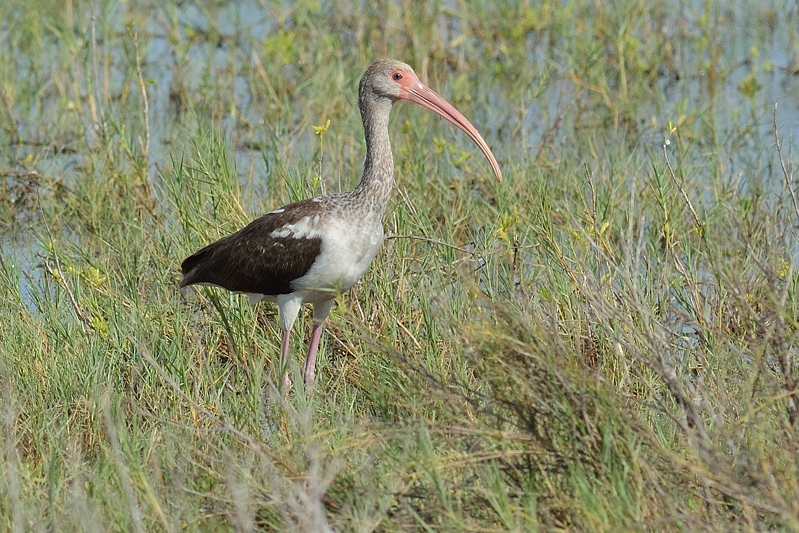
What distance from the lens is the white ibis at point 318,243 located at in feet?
17.1

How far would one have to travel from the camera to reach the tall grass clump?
3.73 m

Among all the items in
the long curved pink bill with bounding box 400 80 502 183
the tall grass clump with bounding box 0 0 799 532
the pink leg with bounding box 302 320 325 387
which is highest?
the long curved pink bill with bounding box 400 80 502 183

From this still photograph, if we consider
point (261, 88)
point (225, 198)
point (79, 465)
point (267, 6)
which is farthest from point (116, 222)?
point (267, 6)

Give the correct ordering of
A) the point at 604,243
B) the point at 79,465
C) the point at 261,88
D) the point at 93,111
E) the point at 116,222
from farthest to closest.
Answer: the point at 261,88, the point at 93,111, the point at 116,222, the point at 604,243, the point at 79,465

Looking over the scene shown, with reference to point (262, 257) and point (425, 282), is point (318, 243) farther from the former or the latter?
point (425, 282)

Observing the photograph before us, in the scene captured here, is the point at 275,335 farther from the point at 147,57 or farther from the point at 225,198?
the point at 147,57

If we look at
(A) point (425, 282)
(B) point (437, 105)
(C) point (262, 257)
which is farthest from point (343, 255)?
(B) point (437, 105)

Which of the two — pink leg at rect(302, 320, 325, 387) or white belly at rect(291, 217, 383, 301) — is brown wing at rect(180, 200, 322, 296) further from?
pink leg at rect(302, 320, 325, 387)

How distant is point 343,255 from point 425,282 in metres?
0.68

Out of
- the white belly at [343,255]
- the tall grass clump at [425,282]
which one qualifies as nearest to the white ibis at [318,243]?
the white belly at [343,255]

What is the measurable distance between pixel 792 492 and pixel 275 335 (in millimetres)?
3098

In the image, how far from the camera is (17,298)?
5.84 metres

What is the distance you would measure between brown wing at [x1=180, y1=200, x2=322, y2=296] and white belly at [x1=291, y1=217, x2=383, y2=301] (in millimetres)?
51

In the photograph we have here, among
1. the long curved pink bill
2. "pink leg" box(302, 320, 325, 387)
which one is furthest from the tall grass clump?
the long curved pink bill
